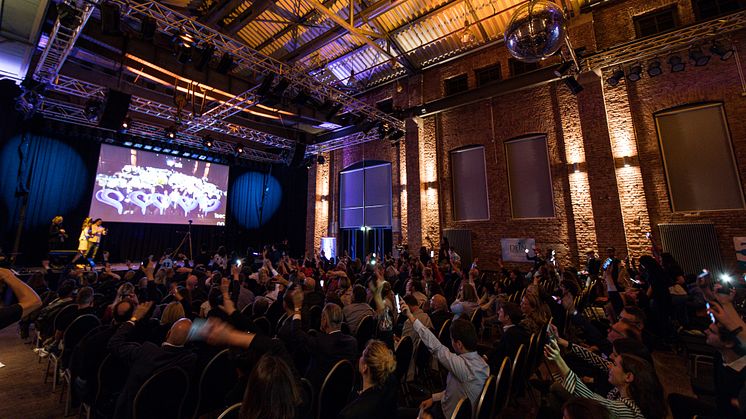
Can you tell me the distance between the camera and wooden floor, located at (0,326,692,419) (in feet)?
10.8

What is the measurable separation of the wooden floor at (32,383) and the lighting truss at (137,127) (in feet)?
21.9

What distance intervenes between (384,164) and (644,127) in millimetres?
8819

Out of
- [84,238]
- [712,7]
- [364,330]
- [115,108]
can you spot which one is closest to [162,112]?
[115,108]

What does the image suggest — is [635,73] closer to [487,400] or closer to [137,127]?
[487,400]

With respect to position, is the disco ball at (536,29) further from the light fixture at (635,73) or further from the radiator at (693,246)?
the radiator at (693,246)

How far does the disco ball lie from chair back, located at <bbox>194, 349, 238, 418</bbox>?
14.5 ft

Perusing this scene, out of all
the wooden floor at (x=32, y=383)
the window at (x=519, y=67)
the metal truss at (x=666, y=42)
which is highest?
the window at (x=519, y=67)

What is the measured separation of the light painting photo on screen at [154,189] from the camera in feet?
36.9

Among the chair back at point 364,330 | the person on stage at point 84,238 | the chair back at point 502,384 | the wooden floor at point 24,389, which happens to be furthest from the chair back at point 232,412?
the person on stage at point 84,238

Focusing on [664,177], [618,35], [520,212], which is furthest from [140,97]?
[664,177]

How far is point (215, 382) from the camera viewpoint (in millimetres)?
2773

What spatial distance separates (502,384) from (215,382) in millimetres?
2522

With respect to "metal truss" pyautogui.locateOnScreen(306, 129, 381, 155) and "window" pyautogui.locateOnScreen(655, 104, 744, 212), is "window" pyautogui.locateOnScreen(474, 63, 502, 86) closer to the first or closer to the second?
"metal truss" pyautogui.locateOnScreen(306, 129, 381, 155)

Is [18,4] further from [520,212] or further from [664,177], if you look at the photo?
[664,177]
